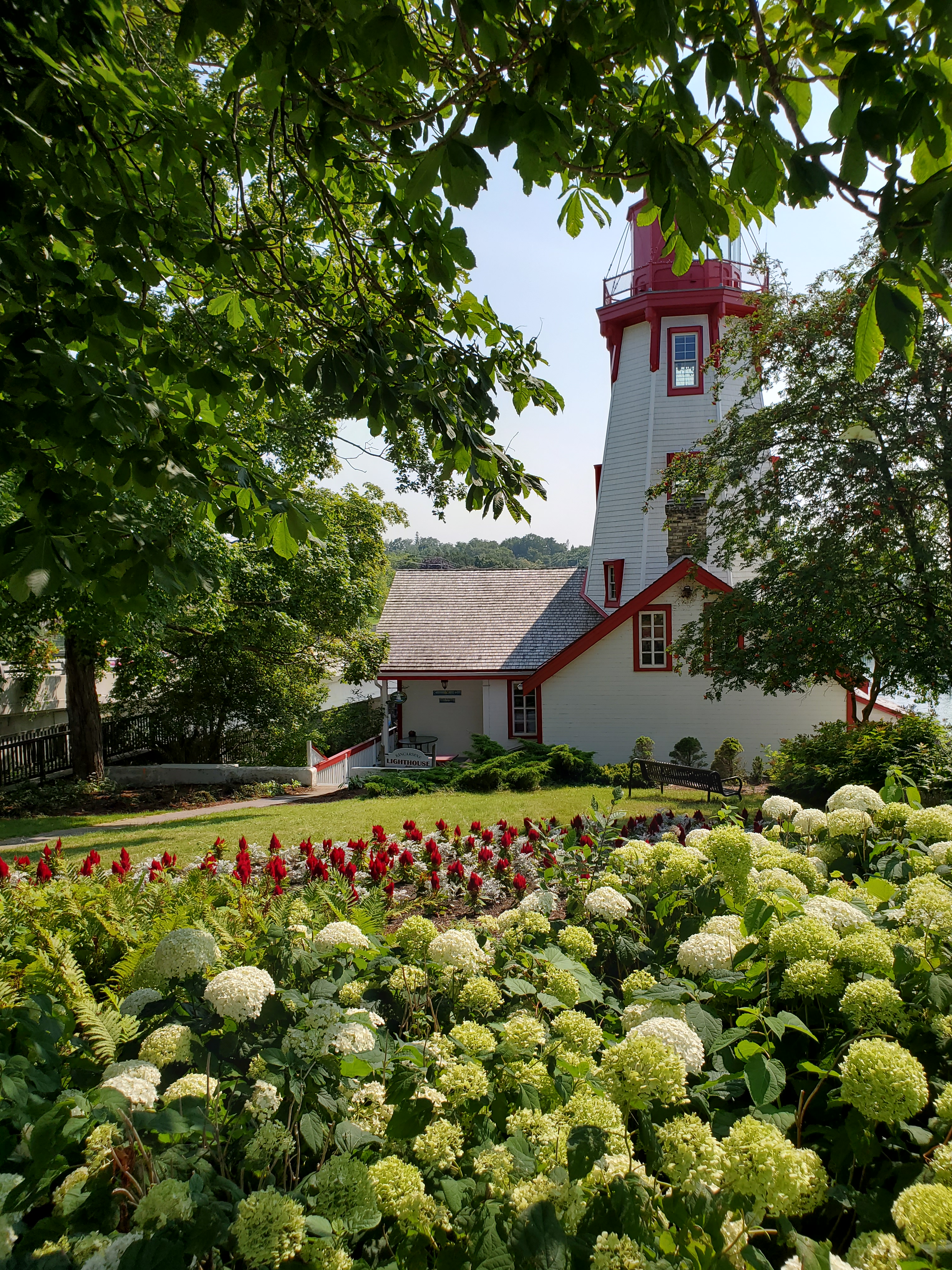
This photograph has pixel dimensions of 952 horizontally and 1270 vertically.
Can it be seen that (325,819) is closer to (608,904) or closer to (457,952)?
(608,904)

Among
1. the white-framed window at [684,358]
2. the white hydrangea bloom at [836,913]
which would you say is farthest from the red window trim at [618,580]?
the white hydrangea bloom at [836,913]

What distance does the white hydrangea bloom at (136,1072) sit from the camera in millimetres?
1827

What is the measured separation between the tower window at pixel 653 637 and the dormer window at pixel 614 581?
64.1 inches

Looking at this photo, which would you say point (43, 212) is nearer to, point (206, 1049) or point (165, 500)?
point (206, 1049)

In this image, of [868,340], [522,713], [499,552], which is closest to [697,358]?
[522,713]

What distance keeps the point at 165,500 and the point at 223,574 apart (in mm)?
2820

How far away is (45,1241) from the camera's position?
1.51 m

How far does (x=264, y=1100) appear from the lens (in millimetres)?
1786

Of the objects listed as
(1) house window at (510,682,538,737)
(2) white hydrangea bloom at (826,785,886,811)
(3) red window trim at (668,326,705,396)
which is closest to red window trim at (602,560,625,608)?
(1) house window at (510,682,538,737)

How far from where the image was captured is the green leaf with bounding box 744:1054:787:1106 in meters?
1.70

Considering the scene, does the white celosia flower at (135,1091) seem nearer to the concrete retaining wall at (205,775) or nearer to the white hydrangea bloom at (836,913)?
the white hydrangea bloom at (836,913)

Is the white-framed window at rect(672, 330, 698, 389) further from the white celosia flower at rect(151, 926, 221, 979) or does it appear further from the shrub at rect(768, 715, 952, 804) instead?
the white celosia flower at rect(151, 926, 221, 979)

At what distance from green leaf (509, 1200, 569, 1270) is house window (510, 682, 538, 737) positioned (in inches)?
725

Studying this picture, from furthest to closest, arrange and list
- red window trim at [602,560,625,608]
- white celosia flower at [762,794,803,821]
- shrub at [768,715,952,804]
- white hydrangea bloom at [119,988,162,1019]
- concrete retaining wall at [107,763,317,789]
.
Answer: red window trim at [602,560,625,608], concrete retaining wall at [107,763,317,789], shrub at [768,715,952,804], white celosia flower at [762,794,803,821], white hydrangea bloom at [119,988,162,1019]
